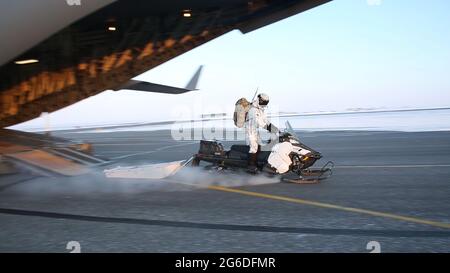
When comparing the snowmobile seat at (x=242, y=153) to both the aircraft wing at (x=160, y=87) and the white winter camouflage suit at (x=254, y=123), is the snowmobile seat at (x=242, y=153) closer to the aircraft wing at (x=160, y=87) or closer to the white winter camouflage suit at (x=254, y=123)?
the white winter camouflage suit at (x=254, y=123)

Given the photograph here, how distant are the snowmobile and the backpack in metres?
0.60

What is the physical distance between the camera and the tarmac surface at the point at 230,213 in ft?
14.0

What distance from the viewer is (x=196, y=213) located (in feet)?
18.6

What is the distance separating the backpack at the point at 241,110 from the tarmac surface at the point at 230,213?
130 centimetres

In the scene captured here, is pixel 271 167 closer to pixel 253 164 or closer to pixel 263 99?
pixel 253 164

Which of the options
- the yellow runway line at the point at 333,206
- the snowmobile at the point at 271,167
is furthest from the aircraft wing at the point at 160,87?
the yellow runway line at the point at 333,206

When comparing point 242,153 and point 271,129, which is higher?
point 271,129

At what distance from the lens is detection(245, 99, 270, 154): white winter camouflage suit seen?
8211mm

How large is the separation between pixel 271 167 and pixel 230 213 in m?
2.57

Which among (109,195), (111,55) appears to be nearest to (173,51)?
(111,55)

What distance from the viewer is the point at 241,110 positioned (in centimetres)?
865

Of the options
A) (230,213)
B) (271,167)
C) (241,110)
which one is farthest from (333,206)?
(241,110)

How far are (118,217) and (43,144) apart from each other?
8.09 meters

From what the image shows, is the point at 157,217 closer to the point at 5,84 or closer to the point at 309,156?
the point at 309,156
